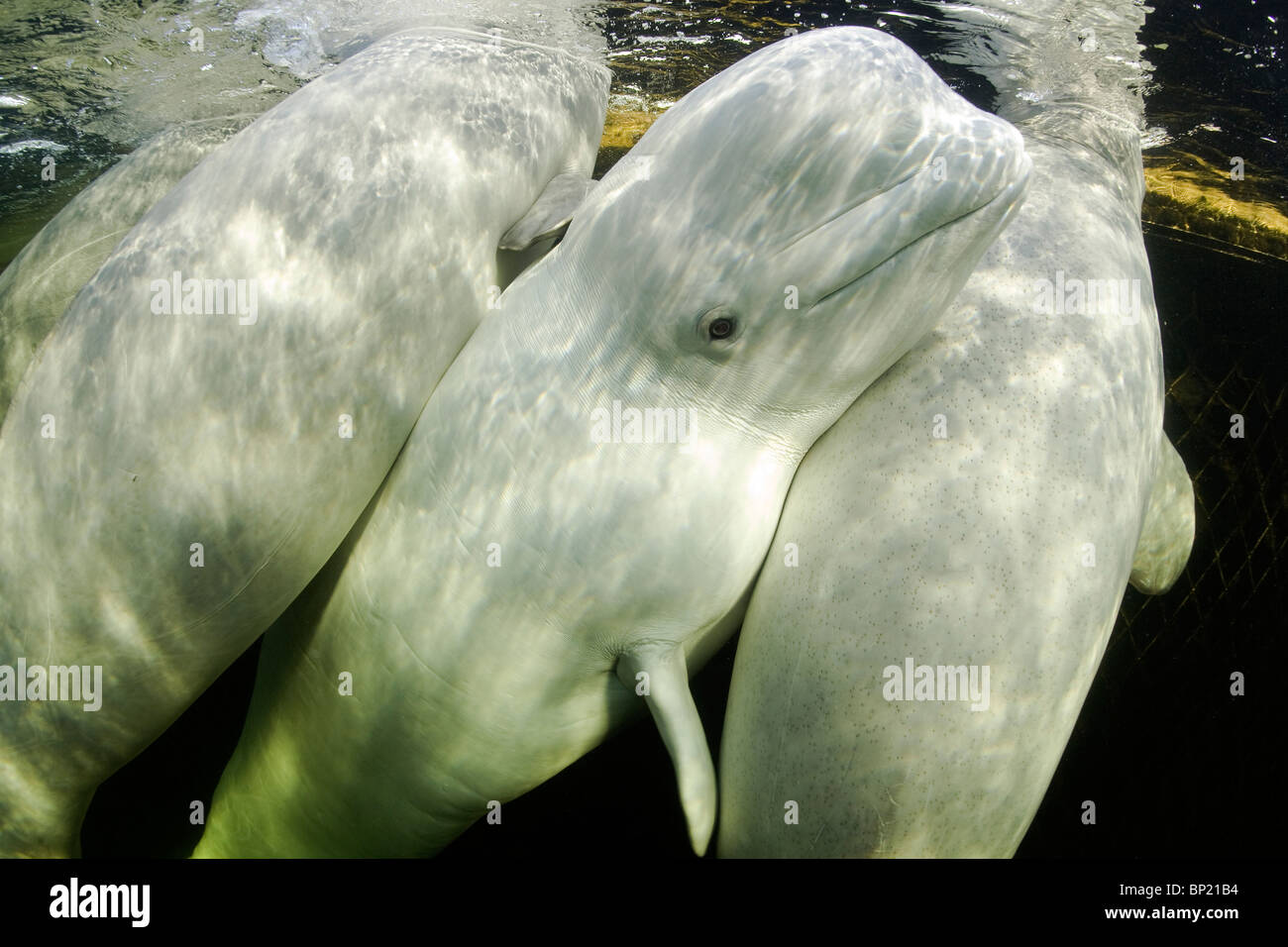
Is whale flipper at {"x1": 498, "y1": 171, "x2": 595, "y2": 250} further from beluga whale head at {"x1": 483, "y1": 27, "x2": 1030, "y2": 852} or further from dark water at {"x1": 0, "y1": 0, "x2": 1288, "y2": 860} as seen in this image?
dark water at {"x1": 0, "y1": 0, "x2": 1288, "y2": 860}

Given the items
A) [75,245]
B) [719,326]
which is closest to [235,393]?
[719,326]

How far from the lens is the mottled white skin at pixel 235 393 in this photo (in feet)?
7.40

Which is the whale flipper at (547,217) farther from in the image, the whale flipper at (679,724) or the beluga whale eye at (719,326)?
the whale flipper at (679,724)

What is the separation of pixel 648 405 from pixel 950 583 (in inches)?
38.4

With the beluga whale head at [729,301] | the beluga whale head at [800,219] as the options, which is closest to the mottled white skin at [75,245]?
→ the beluga whale head at [729,301]

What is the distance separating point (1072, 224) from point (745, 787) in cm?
216

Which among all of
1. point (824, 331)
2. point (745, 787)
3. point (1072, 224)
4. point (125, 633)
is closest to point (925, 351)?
point (824, 331)

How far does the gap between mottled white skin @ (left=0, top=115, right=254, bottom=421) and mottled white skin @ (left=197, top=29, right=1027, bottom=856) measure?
1.93 meters

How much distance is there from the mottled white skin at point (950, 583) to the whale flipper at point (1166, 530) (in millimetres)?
587

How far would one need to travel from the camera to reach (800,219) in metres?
2.05

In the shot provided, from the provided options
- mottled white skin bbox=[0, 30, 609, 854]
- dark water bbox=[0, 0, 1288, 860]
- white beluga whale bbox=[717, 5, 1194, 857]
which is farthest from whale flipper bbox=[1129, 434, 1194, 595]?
mottled white skin bbox=[0, 30, 609, 854]

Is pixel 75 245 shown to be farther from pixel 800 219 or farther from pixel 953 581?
pixel 953 581

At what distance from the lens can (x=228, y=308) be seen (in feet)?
7.41
